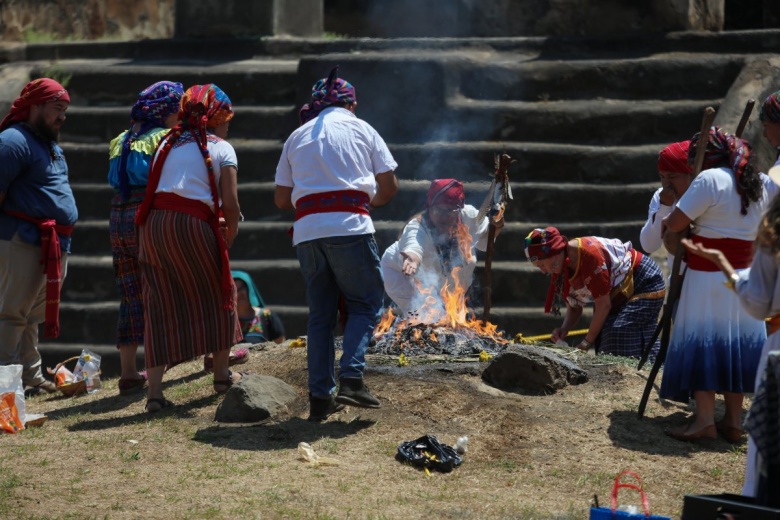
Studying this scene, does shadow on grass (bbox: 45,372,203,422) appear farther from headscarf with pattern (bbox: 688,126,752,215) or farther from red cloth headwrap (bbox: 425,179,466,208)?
headscarf with pattern (bbox: 688,126,752,215)

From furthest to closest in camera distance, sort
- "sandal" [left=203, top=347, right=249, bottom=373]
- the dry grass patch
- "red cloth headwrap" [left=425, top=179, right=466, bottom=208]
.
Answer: "red cloth headwrap" [left=425, top=179, right=466, bottom=208] < "sandal" [left=203, top=347, right=249, bottom=373] < the dry grass patch

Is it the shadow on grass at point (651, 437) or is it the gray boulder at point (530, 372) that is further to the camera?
the gray boulder at point (530, 372)

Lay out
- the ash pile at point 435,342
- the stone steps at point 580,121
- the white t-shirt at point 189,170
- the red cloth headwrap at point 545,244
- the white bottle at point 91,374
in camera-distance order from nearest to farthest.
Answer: the white t-shirt at point 189,170
the red cloth headwrap at point 545,244
the ash pile at point 435,342
the white bottle at point 91,374
the stone steps at point 580,121

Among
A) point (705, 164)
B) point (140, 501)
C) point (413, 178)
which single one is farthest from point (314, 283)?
point (413, 178)

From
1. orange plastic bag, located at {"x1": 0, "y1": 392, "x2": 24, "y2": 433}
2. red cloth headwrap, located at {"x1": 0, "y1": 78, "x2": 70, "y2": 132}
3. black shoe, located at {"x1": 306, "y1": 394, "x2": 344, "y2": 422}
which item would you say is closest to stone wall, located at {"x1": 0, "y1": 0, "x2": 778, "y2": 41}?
red cloth headwrap, located at {"x1": 0, "y1": 78, "x2": 70, "y2": 132}

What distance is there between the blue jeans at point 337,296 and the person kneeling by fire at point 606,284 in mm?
1914

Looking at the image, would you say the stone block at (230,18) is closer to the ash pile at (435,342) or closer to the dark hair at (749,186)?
the ash pile at (435,342)

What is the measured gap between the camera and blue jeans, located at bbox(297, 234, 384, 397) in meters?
6.75

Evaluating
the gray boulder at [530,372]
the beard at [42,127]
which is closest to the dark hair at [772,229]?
the gray boulder at [530,372]

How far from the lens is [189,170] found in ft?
23.9

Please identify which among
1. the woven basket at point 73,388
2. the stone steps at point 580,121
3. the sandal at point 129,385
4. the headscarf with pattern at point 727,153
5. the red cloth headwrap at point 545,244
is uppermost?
the headscarf with pattern at point 727,153

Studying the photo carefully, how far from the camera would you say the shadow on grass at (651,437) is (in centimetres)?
667

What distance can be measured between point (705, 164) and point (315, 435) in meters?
2.76

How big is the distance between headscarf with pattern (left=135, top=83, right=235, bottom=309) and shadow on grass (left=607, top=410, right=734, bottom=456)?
2.57 m
